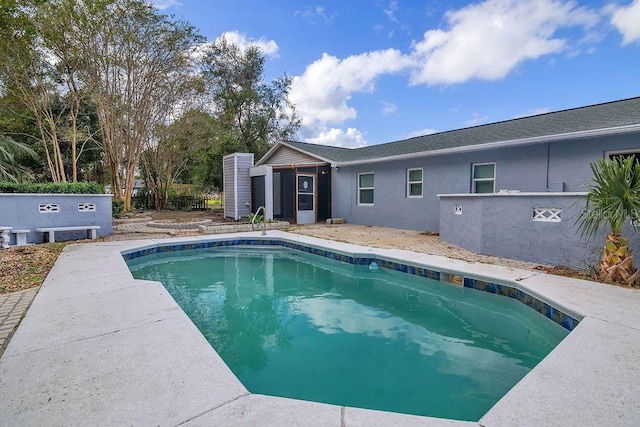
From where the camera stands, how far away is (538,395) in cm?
207

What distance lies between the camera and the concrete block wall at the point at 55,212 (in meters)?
7.72

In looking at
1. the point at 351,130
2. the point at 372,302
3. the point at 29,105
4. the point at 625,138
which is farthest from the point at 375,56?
the point at 29,105

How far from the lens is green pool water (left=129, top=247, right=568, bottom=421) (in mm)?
2748

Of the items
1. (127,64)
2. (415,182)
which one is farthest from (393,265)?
(127,64)

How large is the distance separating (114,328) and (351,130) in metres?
19.7

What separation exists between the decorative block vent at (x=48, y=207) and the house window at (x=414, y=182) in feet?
32.9

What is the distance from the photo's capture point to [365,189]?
1259 cm

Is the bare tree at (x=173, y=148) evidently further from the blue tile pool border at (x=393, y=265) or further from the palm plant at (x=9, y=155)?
the blue tile pool border at (x=393, y=265)

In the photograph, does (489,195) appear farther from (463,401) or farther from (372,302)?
(463,401)

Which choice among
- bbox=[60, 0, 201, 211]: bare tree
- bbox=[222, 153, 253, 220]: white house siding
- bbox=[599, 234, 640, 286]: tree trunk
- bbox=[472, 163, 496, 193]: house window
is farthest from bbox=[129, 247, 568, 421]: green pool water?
bbox=[60, 0, 201, 211]: bare tree

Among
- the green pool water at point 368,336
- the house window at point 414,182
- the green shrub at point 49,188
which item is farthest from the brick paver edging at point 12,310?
the house window at point 414,182

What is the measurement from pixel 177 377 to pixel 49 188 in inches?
344

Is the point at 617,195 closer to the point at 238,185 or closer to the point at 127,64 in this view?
the point at 238,185

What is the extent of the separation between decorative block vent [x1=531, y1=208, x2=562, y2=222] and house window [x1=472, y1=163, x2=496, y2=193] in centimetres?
320
